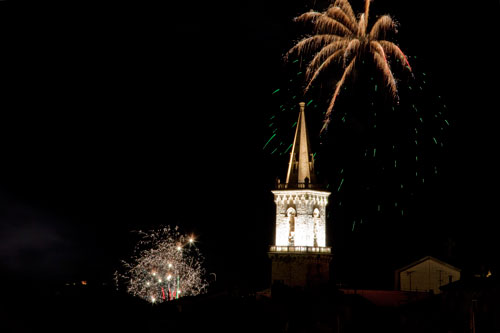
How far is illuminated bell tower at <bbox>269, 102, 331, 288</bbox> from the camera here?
2098 inches

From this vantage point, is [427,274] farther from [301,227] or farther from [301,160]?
[301,160]

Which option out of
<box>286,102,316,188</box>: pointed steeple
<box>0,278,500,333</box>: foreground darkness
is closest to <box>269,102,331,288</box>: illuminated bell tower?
<box>286,102,316,188</box>: pointed steeple

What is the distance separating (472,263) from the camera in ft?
199

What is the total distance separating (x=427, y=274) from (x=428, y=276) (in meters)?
0.18

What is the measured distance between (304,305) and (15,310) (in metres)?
17.8

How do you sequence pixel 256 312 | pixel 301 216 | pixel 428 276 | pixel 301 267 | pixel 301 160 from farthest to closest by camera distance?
pixel 428 276, pixel 301 160, pixel 301 216, pixel 301 267, pixel 256 312

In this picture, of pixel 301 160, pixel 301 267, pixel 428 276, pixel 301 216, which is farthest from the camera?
pixel 428 276

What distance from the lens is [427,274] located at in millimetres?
57125

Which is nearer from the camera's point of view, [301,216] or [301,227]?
[301,227]

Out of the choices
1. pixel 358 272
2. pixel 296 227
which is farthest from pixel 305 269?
pixel 358 272

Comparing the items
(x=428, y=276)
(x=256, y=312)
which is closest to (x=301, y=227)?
(x=428, y=276)

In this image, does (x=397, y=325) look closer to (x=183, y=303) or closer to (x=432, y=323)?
(x=432, y=323)

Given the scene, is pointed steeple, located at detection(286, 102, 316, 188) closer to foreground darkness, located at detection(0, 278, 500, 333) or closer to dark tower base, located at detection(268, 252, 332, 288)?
dark tower base, located at detection(268, 252, 332, 288)

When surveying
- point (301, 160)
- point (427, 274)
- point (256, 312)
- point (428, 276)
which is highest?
point (301, 160)
